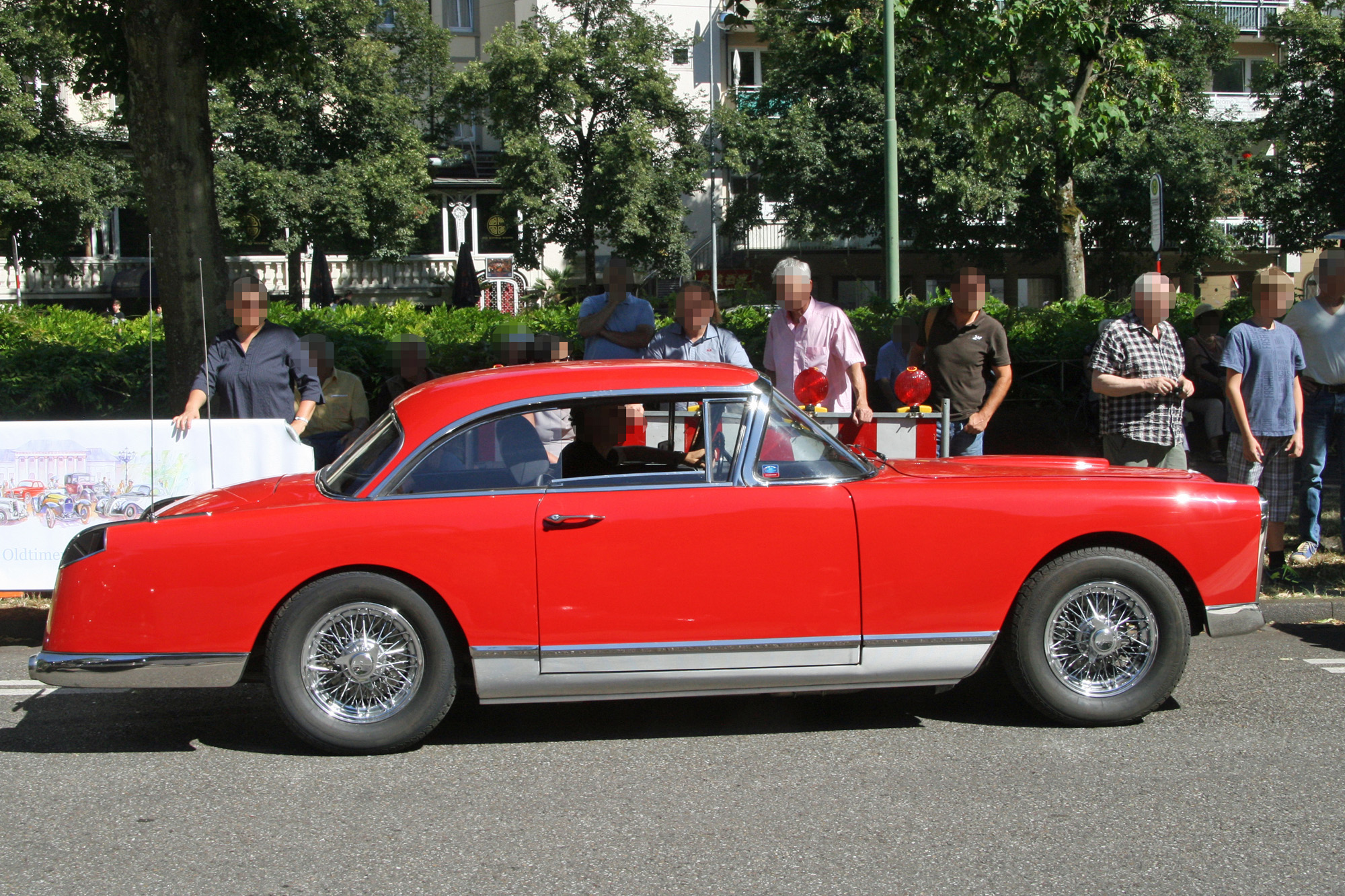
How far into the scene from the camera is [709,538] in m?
4.51

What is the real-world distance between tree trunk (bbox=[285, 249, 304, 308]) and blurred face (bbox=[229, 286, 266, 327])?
2736 cm

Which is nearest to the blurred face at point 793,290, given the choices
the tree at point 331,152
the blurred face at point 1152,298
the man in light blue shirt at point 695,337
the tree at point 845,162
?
the man in light blue shirt at point 695,337

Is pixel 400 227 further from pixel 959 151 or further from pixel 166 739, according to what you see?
pixel 166 739

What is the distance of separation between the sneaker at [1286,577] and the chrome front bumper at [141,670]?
20.1ft

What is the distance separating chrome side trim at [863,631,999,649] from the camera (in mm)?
4586

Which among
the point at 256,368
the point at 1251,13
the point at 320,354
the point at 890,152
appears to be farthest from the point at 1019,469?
the point at 1251,13

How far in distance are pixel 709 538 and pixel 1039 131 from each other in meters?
11.0

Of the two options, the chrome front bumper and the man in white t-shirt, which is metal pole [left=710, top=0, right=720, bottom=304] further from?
the chrome front bumper

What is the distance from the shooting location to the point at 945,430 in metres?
6.89

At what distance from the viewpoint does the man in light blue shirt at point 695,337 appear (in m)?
7.31

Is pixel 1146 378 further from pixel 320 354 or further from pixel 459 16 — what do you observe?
pixel 459 16

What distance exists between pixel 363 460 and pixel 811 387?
9.12 ft

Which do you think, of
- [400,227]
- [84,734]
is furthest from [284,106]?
[84,734]

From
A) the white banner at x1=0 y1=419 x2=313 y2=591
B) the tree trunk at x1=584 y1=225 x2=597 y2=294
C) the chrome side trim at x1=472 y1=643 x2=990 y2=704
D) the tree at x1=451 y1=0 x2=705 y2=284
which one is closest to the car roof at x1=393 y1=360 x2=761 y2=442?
the chrome side trim at x1=472 y1=643 x2=990 y2=704
